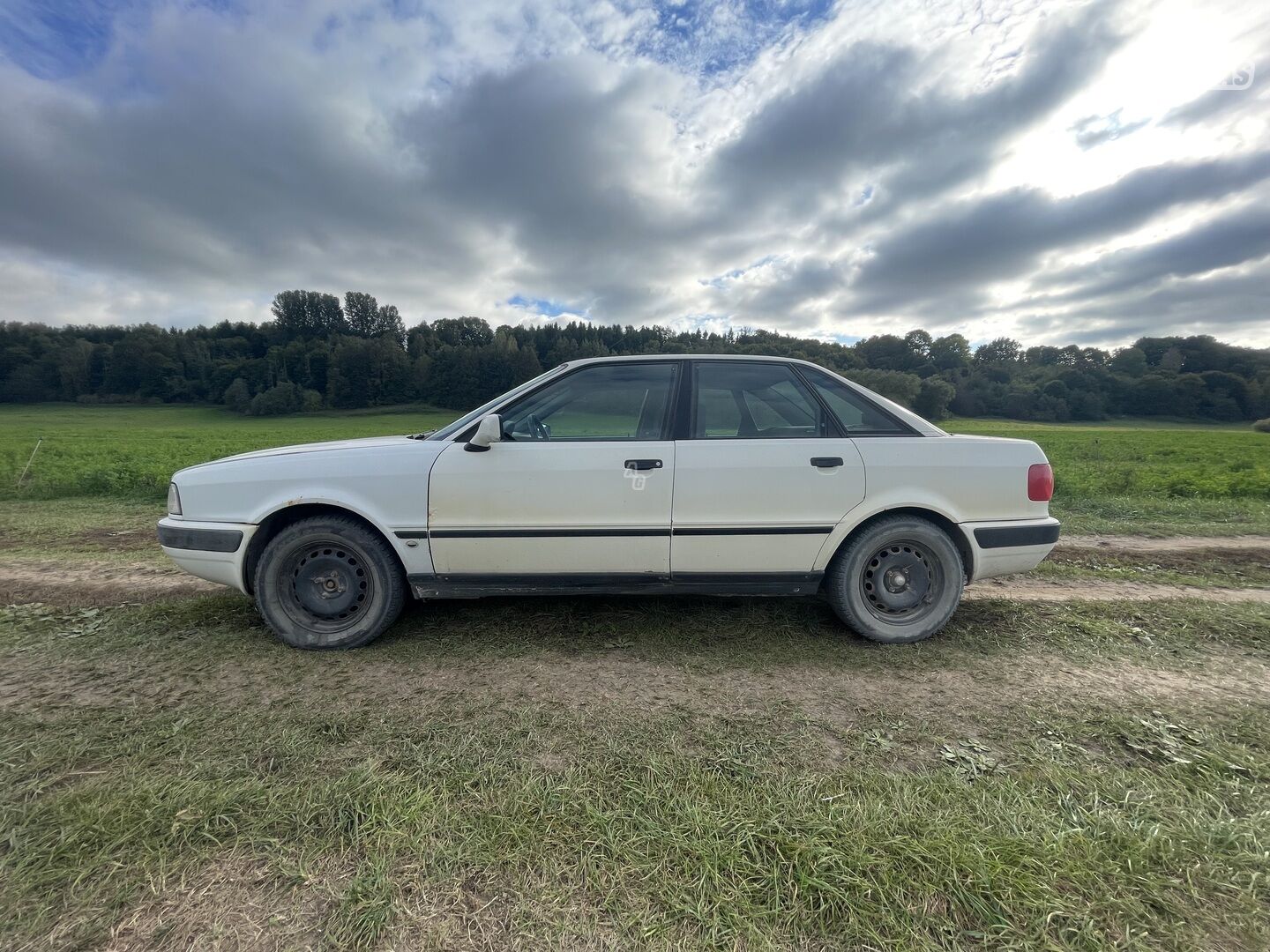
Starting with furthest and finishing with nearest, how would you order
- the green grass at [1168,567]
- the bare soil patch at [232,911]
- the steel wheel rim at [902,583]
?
1. the green grass at [1168,567]
2. the steel wheel rim at [902,583]
3. the bare soil patch at [232,911]

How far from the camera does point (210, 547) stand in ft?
9.93

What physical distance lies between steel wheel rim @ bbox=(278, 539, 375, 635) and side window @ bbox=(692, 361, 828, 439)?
216cm

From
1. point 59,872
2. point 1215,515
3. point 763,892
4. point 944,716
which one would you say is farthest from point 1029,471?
point 1215,515

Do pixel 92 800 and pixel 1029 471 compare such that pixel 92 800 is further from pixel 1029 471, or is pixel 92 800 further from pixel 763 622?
pixel 1029 471

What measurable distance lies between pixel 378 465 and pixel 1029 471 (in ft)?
12.5

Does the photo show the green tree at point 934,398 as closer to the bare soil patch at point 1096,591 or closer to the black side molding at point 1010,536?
the bare soil patch at point 1096,591

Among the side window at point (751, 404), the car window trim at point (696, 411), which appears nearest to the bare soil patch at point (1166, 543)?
the car window trim at point (696, 411)

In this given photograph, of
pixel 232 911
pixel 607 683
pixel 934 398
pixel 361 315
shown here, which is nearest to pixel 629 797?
pixel 607 683

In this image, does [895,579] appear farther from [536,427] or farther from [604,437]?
[536,427]

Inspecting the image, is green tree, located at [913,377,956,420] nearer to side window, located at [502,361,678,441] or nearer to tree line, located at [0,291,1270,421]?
tree line, located at [0,291,1270,421]

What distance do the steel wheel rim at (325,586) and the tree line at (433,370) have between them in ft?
129

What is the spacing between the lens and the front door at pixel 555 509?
9.65 ft

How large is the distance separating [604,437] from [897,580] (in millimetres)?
1950

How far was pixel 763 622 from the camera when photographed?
3.37 metres
